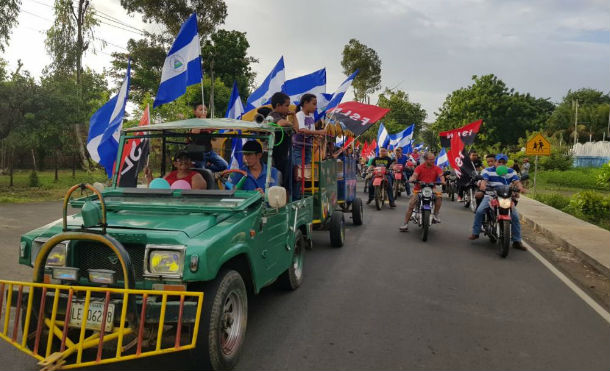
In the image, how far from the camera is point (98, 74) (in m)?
43.9

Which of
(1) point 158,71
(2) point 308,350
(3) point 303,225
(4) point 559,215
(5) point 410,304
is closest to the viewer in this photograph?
(2) point 308,350

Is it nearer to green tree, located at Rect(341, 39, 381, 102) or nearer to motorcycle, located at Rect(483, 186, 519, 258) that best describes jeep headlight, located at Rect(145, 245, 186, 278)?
motorcycle, located at Rect(483, 186, 519, 258)

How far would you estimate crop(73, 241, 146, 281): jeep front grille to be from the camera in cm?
339

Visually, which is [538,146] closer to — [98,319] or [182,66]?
[182,66]

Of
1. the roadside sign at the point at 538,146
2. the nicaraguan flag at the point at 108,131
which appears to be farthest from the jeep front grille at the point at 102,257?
Answer: the roadside sign at the point at 538,146

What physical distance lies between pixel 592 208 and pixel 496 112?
43036 millimetres

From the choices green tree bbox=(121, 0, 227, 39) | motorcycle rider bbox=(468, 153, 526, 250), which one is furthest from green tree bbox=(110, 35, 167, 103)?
motorcycle rider bbox=(468, 153, 526, 250)

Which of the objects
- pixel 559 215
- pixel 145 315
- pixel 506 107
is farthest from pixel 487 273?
pixel 506 107

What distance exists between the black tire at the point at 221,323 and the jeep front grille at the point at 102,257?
0.52 metres

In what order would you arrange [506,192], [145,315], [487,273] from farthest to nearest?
[506,192], [487,273], [145,315]

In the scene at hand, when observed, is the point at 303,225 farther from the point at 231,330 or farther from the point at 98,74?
the point at 98,74

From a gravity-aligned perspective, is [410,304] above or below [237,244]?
below

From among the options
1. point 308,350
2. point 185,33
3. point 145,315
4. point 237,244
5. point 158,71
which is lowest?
point 308,350

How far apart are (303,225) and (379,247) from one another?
287 centimetres
